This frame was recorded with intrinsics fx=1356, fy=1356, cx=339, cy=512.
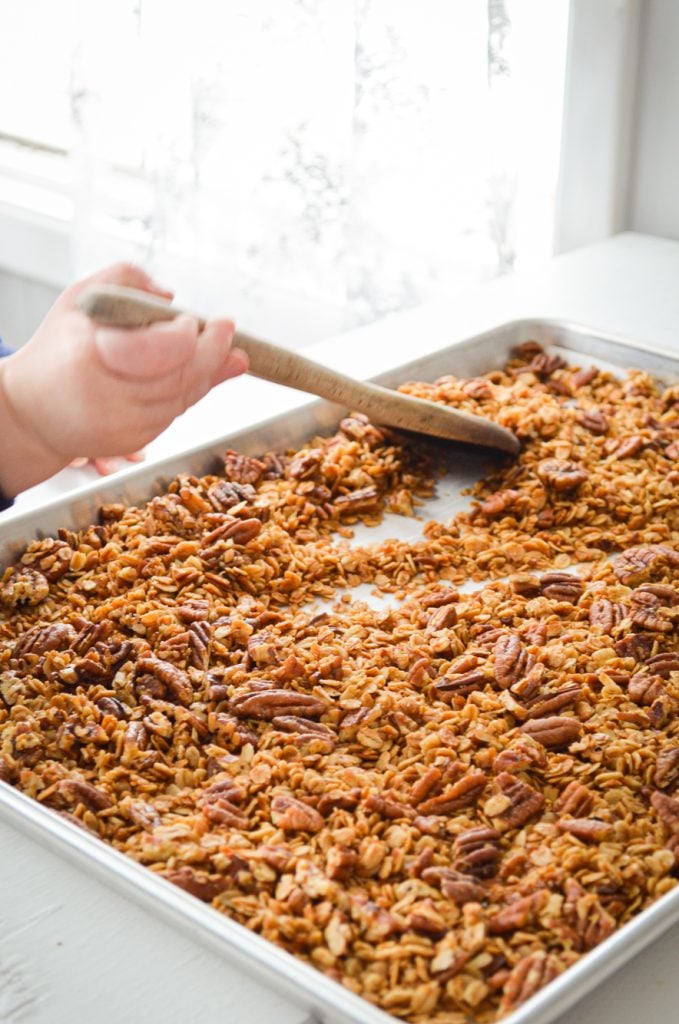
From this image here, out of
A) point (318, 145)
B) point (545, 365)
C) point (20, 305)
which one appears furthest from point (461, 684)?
point (20, 305)

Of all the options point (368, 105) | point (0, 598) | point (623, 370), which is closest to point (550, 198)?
point (368, 105)

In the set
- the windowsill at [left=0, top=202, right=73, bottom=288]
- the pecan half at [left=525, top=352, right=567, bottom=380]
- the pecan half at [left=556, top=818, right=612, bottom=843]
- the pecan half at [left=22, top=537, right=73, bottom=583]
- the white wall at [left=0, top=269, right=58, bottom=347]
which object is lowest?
the white wall at [left=0, top=269, right=58, bottom=347]

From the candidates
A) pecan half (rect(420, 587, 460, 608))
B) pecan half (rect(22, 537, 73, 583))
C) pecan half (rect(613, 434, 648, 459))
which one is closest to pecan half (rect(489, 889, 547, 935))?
pecan half (rect(420, 587, 460, 608))

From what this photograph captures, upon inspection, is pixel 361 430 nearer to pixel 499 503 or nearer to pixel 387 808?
pixel 499 503

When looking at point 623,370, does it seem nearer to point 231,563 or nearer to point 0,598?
point 231,563

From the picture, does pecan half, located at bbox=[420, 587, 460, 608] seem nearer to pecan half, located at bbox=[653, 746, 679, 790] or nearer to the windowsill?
pecan half, located at bbox=[653, 746, 679, 790]
